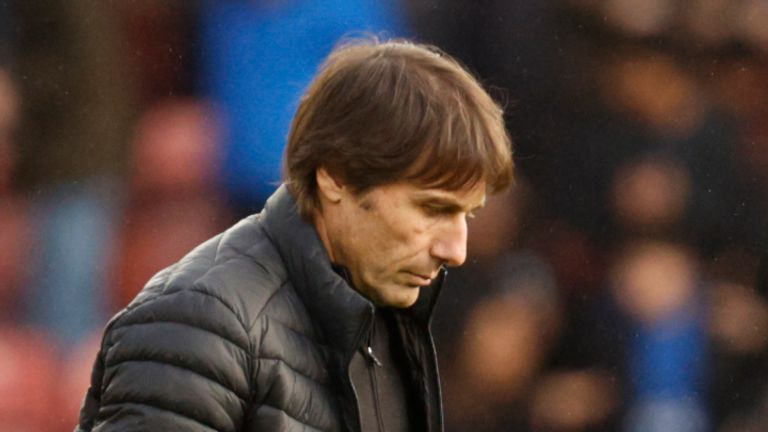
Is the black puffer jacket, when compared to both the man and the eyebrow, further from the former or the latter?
the eyebrow

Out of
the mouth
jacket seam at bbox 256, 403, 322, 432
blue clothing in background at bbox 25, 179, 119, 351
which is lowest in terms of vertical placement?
blue clothing in background at bbox 25, 179, 119, 351

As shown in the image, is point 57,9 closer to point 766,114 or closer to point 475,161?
point 475,161

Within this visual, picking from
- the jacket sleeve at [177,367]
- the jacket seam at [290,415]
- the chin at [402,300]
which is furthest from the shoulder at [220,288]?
the chin at [402,300]

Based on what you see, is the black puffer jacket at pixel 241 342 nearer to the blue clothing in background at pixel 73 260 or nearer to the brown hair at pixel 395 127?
the brown hair at pixel 395 127

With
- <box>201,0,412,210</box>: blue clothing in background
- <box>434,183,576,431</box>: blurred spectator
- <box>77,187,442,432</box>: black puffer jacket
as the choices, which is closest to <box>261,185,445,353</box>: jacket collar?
<box>77,187,442,432</box>: black puffer jacket

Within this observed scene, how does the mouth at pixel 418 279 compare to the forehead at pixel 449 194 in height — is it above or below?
below

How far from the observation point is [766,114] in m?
5.35

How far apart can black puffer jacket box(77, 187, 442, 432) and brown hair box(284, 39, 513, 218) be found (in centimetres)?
13

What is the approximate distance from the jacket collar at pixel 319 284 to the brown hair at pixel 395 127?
6 cm

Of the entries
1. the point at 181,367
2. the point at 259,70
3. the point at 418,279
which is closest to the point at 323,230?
the point at 418,279

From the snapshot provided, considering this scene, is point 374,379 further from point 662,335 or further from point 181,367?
point 662,335

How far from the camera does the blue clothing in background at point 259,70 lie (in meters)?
4.71

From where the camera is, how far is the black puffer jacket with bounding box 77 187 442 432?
2.77m

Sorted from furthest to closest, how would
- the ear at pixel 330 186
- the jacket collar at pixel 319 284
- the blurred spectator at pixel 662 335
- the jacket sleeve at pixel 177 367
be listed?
the blurred spectator at pixel 662 335 < the ear at pixel 330 186 < the jacket collar at pixel 319 284 < the jacket sleeve at pixel 177 367
